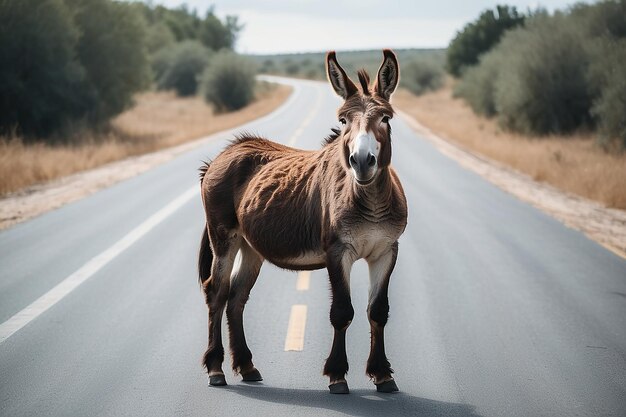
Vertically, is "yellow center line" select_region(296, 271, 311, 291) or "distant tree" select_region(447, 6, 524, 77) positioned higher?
"distant tree" select_region(447, 6, 524, 77)

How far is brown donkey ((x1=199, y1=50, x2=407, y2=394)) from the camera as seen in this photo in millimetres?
4802

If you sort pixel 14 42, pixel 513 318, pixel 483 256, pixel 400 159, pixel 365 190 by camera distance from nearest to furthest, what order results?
pixel 365 190 < pixel 513 318 < pixel 483 256 < pixel 400 159 < pixel 14 42

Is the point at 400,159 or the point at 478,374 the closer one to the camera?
the point at 478,374

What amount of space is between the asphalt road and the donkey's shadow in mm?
16

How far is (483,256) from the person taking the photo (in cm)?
984

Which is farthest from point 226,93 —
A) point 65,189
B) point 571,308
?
point 571,308

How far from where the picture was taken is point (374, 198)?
4.90m

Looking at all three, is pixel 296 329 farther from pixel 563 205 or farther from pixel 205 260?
pixel 563 205

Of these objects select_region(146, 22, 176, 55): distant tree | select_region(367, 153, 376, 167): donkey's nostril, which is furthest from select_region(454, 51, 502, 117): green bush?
select_region(146, 22, 176, 55): distant tree

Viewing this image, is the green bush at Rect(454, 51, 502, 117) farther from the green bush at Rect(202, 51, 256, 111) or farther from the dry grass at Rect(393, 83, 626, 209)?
→ the green bush at Rect(202, 51, 256, 111)

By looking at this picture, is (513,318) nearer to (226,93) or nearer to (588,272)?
(588,272)

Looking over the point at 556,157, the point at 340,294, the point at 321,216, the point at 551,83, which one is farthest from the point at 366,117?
the point at 551,83

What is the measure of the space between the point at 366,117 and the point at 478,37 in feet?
210

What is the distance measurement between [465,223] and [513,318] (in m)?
5.20
